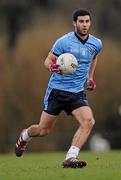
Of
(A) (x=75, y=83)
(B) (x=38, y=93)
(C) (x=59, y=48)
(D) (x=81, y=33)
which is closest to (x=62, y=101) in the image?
(A) (x=75, y=83)

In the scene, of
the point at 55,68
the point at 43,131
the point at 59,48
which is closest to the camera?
the point at 55,68

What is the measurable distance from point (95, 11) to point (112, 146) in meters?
25.4

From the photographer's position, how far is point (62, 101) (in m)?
14.2

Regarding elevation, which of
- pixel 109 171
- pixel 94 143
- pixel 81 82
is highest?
pixel 81 82

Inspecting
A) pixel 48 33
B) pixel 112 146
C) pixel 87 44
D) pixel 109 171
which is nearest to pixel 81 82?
pixel 87 44

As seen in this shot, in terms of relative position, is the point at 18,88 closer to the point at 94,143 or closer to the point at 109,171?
the point at 94,143

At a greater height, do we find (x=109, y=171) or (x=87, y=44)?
(x=87, y=44)

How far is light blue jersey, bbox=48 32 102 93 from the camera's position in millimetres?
13977

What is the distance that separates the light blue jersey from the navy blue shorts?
84mm

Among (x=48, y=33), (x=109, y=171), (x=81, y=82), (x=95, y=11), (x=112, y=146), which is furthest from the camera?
(x=95, y=11)

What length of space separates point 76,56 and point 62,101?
80 cm

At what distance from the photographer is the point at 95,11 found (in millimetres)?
71000

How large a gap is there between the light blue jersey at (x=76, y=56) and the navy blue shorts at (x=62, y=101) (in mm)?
84

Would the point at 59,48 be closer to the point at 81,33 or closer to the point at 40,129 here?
the point at 81,33
